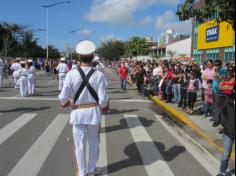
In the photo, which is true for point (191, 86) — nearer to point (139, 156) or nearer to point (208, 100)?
point (208, 100)

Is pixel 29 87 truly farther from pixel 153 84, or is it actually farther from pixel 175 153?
pixel 175 153

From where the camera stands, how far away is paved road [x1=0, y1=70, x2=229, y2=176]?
6.63 m

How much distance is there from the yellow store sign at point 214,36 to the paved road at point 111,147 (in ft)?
98.3

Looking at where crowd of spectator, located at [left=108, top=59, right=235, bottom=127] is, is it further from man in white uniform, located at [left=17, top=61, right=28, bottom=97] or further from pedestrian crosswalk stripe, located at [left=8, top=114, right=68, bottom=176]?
man in white uniform, located at [left=17, top=61, right=28, bottom=97]

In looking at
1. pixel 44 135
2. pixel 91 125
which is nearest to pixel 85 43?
pixel 91 125

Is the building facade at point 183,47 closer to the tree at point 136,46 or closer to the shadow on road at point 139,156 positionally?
the tree at point 136,46

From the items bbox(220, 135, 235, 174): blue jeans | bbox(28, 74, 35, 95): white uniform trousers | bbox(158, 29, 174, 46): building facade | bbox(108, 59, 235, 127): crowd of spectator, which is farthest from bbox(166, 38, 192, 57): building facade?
bbox(158, 29, 174, 46): building facade

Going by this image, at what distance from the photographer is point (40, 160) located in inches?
279

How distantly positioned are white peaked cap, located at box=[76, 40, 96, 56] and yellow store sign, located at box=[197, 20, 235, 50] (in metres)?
35.0

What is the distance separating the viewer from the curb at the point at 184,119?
8844mm

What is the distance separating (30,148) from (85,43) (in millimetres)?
3194

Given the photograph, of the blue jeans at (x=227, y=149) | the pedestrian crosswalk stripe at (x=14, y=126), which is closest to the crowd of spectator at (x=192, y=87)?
the blue jeans at (x=227, y=149)

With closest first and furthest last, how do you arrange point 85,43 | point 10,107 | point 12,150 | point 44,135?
point 85,43 → point 12,150 → point 44,135 → point 10,107

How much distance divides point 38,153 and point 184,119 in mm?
5797
